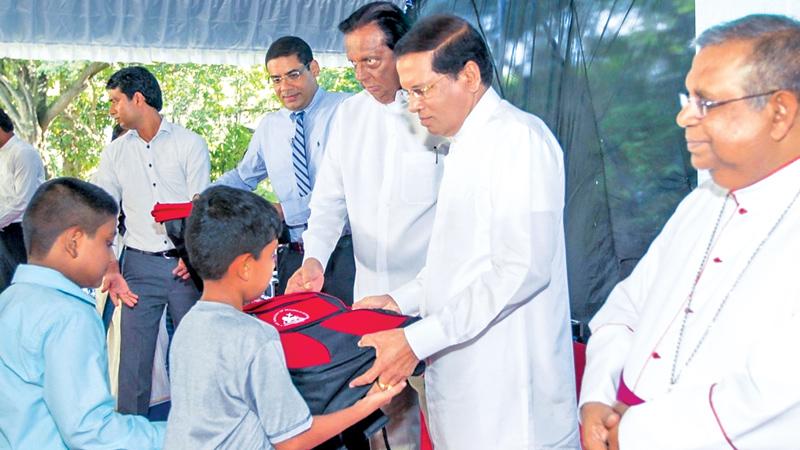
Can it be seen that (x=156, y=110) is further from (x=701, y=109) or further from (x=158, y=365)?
(x=701, y=109)

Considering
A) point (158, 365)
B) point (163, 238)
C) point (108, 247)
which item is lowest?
point (158, 365)

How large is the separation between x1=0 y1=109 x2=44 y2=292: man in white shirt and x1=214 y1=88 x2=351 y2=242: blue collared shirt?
1.93m

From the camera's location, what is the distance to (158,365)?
5.06m

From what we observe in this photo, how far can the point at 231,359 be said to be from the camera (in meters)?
1.90

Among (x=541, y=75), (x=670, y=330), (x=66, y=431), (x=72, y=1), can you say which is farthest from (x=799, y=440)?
(x=72, y=1)

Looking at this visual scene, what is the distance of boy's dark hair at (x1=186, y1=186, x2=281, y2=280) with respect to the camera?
6.63 feet

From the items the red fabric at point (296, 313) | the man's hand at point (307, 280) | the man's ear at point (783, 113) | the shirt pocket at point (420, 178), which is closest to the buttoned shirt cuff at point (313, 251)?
the man's hand at point (307, 280)

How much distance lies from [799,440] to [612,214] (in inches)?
100

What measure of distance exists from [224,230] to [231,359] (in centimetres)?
31

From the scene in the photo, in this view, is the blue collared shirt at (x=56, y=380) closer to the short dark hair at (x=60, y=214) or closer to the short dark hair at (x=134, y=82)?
the short dark hair at (x=60, y=214)

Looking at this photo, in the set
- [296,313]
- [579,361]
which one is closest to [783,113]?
[296,313]

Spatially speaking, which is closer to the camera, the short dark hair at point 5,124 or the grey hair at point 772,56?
the grey hair at point 772,56

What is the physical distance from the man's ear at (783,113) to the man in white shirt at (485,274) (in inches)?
28.8

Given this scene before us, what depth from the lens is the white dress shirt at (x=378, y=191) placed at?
3076 mm
